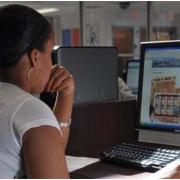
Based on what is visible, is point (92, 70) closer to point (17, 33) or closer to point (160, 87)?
point (160, 87)

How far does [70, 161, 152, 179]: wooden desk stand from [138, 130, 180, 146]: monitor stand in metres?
0.24

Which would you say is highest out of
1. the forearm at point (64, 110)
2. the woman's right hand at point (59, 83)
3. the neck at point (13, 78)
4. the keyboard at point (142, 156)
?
the neck at point (13, 78)

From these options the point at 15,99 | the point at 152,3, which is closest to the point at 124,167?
the point at 15,99

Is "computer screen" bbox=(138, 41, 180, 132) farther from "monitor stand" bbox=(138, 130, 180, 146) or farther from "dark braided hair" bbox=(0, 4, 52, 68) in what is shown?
"dark braided hair" bbox=(0, 4, 52, 68)

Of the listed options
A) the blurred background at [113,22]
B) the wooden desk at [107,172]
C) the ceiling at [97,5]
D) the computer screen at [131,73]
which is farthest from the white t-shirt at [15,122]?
the ceiling at [97,5]

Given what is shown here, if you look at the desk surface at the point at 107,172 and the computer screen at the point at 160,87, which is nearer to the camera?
the desk surface at the point at 107,172

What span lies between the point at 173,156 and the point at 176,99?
211 millimetres

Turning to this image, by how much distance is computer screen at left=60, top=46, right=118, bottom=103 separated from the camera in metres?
1.55

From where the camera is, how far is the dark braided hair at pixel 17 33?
36.2 inches

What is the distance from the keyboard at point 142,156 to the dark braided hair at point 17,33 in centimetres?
52

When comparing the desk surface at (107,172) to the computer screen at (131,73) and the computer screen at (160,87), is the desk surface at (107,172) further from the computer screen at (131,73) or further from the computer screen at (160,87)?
the computer screen at (131,73)

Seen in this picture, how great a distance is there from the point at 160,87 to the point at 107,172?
0.38 meters

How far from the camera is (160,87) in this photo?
142 cm

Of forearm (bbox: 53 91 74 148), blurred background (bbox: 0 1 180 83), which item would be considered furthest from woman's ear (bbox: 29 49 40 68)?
blurred background (bbox: 0 1 180 83)
